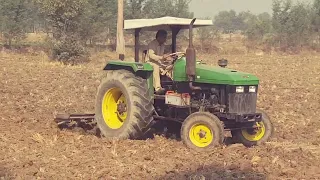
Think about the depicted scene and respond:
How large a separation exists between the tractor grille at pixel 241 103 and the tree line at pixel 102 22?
18735 mm

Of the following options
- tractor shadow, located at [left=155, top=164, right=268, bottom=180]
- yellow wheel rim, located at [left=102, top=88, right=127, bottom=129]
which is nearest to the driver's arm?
yellow wheel rim, located at [left=102, top=88, right=127, bottom=129]

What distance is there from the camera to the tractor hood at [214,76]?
24.9 ft

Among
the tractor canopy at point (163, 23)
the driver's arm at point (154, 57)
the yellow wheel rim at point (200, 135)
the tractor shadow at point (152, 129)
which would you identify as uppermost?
the tractor canopy at point (163, 23)

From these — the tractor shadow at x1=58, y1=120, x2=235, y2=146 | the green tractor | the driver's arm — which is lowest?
the tractor shadow at x1=58, y1=120, x2=235, y2=146

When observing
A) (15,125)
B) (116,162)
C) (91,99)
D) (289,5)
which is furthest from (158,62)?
(289,5)

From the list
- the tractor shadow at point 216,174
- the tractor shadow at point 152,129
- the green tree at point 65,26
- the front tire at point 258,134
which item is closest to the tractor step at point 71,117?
the tractor shadow at point 152,129

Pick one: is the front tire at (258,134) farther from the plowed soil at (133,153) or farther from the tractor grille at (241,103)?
the tractor grille at (241,103)

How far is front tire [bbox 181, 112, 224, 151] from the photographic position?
286 inches

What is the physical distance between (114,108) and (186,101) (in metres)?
1.58

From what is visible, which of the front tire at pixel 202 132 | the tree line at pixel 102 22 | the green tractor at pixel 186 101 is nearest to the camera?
the front tire at pixel 202 132

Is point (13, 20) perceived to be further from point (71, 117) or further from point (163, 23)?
point (163, 23)

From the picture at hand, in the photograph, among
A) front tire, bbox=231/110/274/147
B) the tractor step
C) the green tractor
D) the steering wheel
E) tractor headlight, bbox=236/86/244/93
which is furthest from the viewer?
the tractor step

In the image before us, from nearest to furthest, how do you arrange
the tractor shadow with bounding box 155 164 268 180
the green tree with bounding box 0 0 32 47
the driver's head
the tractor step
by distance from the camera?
the tractor shadow with bounding box 155 164 268 180 → the driver's head → the tractor step → the green tree with bounding box 0 0 32 47

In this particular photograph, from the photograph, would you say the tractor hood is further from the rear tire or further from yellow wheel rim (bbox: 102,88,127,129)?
yellow wheel rim (bbox: 102,88,127,129)
